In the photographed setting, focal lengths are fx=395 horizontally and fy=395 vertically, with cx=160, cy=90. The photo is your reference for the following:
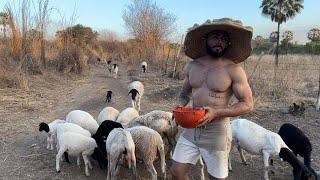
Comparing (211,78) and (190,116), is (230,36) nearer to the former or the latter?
(211,78)

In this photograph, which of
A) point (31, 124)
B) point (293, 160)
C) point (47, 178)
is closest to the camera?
point (293, 160)

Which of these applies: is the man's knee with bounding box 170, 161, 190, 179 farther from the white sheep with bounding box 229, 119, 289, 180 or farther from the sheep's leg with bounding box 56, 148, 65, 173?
the sheep's leg with bounding box 56, 148, 65, 173

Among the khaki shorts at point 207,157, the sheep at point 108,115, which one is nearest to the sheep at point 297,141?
the khaki shorts at point 207,157

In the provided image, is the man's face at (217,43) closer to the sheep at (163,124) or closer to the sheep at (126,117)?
the sheep at (163,124)

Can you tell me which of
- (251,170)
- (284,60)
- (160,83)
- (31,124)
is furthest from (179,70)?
(251,170)

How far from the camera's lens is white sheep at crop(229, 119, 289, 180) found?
235 inches

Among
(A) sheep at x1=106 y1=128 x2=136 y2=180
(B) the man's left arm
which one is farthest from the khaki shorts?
(A) sheep at x1=106 y1=128 x2=136 y2=180

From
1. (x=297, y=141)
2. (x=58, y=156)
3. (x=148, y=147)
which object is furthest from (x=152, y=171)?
(x=297, y=141)

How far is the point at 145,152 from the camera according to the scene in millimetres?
5668

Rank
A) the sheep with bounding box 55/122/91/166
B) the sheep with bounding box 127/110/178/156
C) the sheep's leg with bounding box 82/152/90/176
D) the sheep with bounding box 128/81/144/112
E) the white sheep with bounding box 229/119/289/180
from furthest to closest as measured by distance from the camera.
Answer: the sheep with bounding box 128/81/144/112 < the sheep with bounding box 55/122/91/166 < the sheep with bounding box 127/110/178/156 < the sheep's leg with bounding box 82/152/90/176 < the white sheep with bounding box 229/119/289/180

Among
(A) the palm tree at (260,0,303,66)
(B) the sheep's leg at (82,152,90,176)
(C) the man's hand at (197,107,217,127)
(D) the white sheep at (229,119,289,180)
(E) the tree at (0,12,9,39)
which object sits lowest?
(B) the sheep's leg at (82,152,90,176)

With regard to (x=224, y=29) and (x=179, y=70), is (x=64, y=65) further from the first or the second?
(x=224, y=29)

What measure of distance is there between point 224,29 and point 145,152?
246 cm

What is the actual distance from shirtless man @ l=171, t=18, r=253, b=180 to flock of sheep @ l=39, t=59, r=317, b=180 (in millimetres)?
1588
